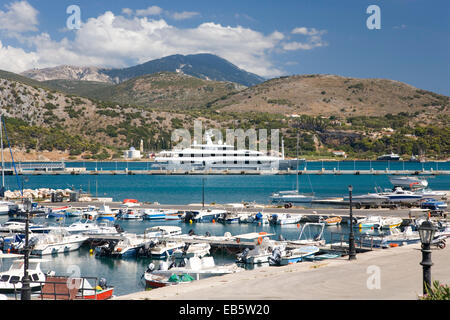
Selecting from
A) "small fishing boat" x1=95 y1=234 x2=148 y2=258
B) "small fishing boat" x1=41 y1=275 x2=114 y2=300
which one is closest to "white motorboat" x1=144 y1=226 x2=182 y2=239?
"small fishing boat" x1=95 y1=234 x2=148 y2=258

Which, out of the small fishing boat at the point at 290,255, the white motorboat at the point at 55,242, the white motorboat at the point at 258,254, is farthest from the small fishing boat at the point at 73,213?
the small fishing boat at the point at 290,255

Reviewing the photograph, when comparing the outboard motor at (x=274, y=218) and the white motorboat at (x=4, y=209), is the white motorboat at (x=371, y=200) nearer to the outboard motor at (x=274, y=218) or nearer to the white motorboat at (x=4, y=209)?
the outboard motor at (x=274, y=218)

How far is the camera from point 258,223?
43.0 metres

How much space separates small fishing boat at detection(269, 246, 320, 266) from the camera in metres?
26.1

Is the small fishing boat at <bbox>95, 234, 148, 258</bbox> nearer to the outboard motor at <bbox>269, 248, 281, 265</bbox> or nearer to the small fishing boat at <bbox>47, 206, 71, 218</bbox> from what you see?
the outboard motor at <bbox>269, 248, 281, 265</bbox>

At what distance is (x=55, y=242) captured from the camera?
105 feet

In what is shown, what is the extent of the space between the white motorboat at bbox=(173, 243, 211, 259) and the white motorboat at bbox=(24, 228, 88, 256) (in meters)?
7.54

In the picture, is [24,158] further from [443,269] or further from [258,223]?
[443,269]

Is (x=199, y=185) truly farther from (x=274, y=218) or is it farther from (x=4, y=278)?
(x=4, y=278)

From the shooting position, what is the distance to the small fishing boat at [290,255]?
2611cm

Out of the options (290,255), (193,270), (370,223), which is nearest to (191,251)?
(290,255)
